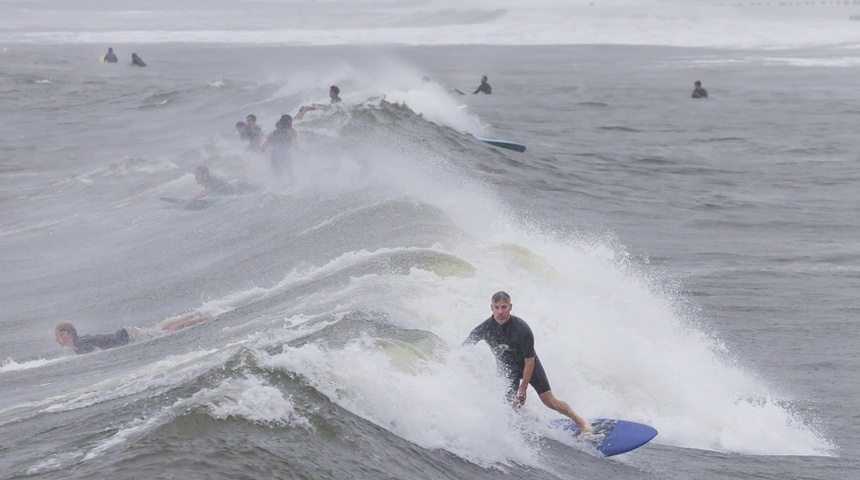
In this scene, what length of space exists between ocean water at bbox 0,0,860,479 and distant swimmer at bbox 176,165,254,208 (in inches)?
17.7

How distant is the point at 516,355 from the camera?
10.3 m

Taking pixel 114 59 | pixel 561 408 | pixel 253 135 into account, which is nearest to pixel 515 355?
pixel 561 408

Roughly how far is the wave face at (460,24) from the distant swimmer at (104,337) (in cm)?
5726

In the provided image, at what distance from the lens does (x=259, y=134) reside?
25.3 meters

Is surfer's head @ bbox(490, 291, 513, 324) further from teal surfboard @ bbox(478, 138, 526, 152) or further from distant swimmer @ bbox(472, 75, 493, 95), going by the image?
distant swimmer @ bbox(472, 75, 493, 95)

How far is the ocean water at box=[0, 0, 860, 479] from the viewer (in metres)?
9.30

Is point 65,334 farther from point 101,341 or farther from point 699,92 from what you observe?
point 699,92

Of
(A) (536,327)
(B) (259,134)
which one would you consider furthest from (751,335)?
(B) (259,134)

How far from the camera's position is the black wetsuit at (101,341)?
1391 cm

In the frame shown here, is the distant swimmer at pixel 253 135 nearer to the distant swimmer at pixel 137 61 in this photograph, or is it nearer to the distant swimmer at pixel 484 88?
the distant swimmer at pixel 484 88

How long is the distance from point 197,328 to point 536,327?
4277 millimetres

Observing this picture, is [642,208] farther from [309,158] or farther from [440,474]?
[440,474]

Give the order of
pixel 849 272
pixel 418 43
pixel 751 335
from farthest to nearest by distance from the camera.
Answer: pixel 418 43, pixel 849 272, pixel 751 335

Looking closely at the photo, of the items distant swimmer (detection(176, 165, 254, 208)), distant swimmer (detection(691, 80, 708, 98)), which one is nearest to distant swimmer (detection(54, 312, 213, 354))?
distant swimmer (detection(176, 165, 254, 208))
